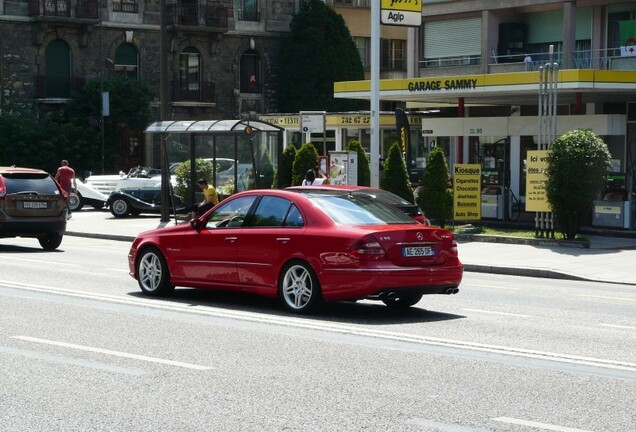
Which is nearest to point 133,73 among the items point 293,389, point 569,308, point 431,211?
point 431,211

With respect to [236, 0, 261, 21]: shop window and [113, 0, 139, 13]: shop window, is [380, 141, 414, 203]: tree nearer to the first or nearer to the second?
[113, 0, 139, 13]: shop window

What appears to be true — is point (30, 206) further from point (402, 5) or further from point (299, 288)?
point (299, 288)

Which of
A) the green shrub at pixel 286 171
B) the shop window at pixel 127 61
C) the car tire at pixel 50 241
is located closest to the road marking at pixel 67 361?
the car tire at pixel 50 241

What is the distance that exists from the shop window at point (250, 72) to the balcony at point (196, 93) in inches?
96.9

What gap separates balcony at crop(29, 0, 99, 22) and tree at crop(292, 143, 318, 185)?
29.4 meters

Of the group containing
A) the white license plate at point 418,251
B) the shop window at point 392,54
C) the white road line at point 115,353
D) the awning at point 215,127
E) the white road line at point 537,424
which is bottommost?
the white road line at point 115,353

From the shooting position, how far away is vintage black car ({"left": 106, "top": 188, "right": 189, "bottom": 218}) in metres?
37.9

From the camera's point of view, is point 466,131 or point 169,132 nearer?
point 169,132

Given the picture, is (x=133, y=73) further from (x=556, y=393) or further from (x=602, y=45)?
(x=556, y=393)

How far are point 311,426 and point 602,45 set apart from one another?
3194 centimetres

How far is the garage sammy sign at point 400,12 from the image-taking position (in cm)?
2766

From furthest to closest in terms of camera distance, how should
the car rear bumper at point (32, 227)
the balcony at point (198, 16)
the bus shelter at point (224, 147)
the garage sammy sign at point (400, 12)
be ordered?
the balcony at point (198, 16) → the bus shelter at point (224, 147) → the garage sammy sign at point (400, 12) → the car rear bumper at point (32, 227)

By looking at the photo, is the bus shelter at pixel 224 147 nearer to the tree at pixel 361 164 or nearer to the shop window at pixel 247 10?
the tree at pixel 361 164

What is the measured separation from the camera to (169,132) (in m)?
32.3
